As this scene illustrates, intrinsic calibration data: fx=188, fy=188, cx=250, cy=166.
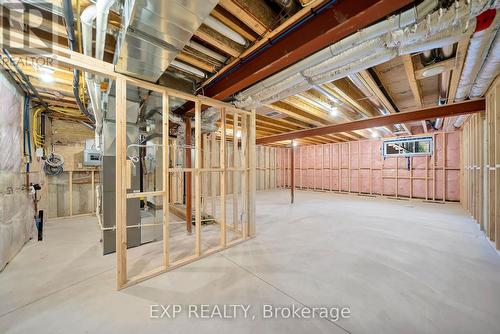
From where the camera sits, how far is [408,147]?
702 centimetres

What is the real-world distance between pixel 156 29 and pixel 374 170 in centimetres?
901

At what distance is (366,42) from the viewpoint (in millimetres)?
1653

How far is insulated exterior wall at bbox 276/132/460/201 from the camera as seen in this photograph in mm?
6352

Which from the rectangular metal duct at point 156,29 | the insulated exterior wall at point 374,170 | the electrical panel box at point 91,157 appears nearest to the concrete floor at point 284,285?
the electrical panel box at point 91,157

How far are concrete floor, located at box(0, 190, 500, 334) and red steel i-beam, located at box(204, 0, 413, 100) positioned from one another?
7.33ft

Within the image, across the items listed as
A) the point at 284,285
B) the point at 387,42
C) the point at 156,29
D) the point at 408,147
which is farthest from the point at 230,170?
the point at 408,147

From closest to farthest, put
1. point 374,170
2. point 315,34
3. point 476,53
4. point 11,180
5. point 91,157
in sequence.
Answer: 1. point 315,34
2. point 476,53
3. point 11,180
4. point 91,157
5. point 374,170

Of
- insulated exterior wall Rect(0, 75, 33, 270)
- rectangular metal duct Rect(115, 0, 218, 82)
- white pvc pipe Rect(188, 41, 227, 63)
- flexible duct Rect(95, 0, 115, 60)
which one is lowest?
insulated exterior wall Rect(0, 75, 33, 270)

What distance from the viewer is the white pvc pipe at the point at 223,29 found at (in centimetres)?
159

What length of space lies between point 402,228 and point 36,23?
5.80 m

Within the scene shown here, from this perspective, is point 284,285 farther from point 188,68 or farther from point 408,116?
point 408,116

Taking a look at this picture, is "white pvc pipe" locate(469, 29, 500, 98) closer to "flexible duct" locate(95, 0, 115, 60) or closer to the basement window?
"flexible duct" locate(95, 0, 115, 60)

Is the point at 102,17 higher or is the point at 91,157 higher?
the point at 102,17

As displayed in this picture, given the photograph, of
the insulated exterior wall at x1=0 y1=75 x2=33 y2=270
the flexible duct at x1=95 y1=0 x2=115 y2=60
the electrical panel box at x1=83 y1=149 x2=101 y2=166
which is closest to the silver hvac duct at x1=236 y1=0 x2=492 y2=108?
the flexible duct at x1=95 y1=0 x2=115 y2=60
